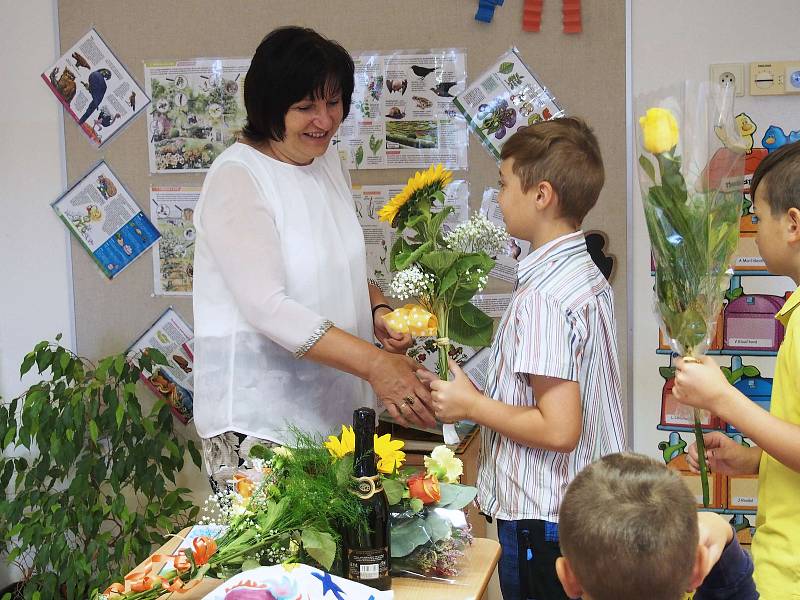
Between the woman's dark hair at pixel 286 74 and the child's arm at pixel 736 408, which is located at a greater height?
the woman's dark hair at pixel 286 74

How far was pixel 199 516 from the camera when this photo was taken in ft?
10.8

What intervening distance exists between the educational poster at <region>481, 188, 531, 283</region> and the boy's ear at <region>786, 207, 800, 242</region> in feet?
4.75

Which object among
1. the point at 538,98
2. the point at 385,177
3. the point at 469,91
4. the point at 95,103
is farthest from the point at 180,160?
the point at 538,98

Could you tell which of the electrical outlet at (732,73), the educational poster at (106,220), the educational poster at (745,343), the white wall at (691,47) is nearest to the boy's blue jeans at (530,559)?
the educational poster at (745,343)

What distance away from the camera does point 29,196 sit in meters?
3.37

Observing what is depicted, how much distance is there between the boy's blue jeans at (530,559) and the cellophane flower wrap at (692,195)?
0.34 meters

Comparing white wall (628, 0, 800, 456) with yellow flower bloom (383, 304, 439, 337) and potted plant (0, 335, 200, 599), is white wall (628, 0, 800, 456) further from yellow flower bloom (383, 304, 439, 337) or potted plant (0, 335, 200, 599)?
Answer: potted plant (0, 335, 200, 599)

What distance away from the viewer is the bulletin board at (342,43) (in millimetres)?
2918

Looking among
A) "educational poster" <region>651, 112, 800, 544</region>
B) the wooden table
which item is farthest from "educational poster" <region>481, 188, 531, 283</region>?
the wooden table

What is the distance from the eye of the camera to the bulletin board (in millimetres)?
2918

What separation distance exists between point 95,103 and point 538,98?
162 cm

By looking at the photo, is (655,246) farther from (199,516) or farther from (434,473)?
(199,516)

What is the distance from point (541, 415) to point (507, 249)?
1.42 metres

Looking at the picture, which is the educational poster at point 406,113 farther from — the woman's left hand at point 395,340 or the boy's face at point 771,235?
the boy's face at point 771,235
